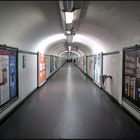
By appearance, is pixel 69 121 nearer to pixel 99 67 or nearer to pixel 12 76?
pixel 12 76

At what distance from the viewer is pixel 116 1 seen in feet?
11.8

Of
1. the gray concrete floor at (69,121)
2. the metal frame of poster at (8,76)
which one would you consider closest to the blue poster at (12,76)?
the metal frame of poster at (8,76)

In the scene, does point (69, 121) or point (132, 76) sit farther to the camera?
point (132, 76)

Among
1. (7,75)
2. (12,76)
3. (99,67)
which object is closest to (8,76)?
(7,75)

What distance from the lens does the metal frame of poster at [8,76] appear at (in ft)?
15.6

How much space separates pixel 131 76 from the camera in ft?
17.5

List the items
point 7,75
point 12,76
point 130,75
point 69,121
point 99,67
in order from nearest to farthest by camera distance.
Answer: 1. point 69,121
2. point 7,75
3. point 130,75
4. point 12,76
5. point 99,67

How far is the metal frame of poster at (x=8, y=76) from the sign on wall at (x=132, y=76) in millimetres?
3626

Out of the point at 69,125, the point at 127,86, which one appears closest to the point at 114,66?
the point at 127,86

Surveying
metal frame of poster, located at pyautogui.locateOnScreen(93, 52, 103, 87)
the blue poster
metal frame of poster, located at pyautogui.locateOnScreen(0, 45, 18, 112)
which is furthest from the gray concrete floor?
metal frame of poster, located at pyautogui.locateOnScreen(93, 52, 103, 87)

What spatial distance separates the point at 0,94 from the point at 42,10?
2.40m

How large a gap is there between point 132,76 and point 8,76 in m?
3.64

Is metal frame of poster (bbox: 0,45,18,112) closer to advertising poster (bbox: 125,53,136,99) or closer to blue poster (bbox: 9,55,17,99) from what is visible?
blue poster (bbox: 9,55,17,99)

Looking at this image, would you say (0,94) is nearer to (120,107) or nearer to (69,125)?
(69,125)
